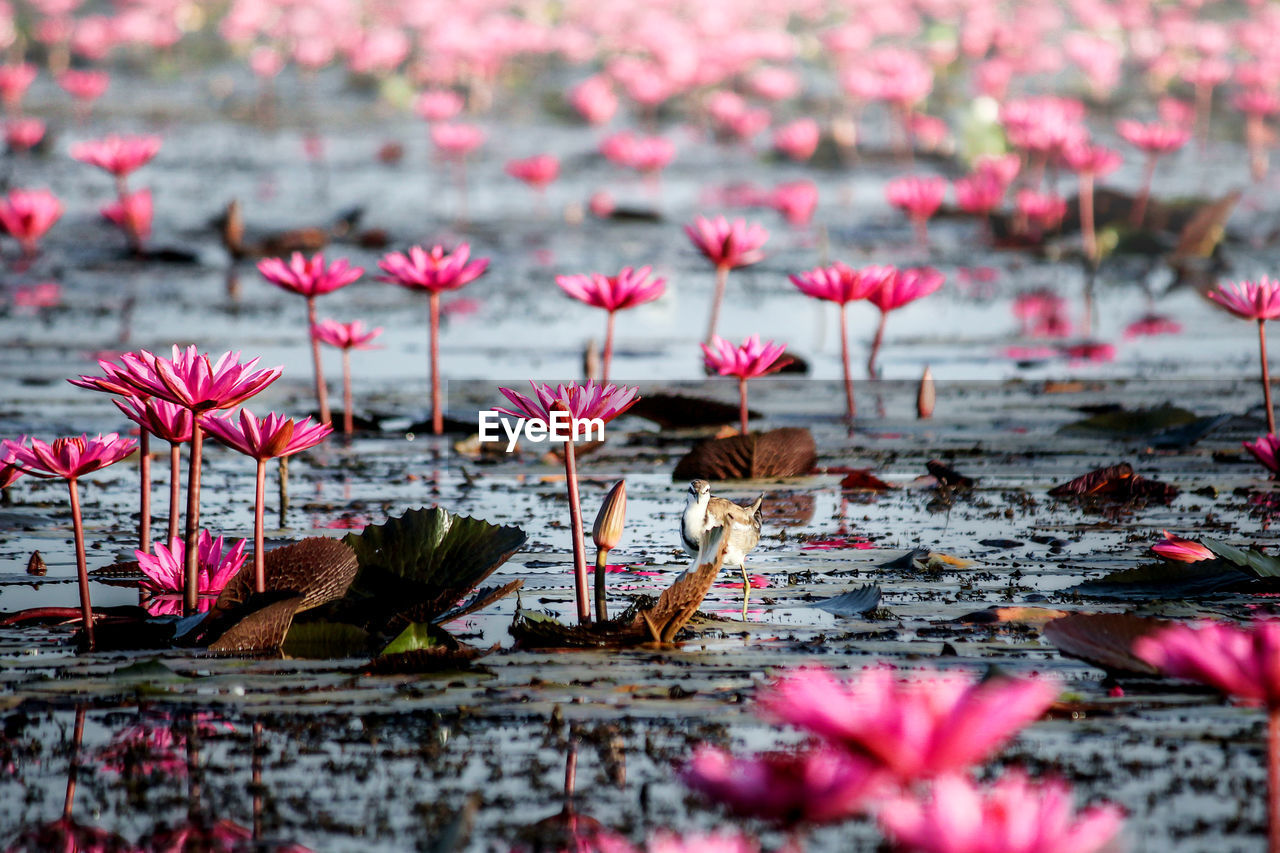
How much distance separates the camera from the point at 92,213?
11.8 metres

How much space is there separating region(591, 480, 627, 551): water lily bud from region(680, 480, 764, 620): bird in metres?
0.20

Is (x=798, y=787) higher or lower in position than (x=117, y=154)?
lower

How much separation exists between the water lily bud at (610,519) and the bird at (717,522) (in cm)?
20

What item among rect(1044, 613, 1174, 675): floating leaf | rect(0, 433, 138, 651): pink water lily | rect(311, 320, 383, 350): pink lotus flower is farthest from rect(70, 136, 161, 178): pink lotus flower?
rect(1044, 613, 1174, 675): floating leaf

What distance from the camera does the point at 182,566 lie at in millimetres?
3125

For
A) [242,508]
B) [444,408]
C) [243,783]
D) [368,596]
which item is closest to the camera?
[243,783]

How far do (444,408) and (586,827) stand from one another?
12.3 feet

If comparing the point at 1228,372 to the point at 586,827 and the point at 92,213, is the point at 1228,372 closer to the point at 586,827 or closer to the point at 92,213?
the point at 586,827

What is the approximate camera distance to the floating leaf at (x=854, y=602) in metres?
3.09

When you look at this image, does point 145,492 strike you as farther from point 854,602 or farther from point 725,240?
point 725,240

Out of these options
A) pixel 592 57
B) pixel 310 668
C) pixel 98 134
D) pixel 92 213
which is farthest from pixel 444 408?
pixel 592 57

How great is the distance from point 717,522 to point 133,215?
24.4 feet

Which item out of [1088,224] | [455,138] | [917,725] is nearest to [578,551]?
[917,725]

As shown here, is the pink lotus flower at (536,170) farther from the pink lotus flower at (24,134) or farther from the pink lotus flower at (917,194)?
the pink lotus flower at (24,134)
